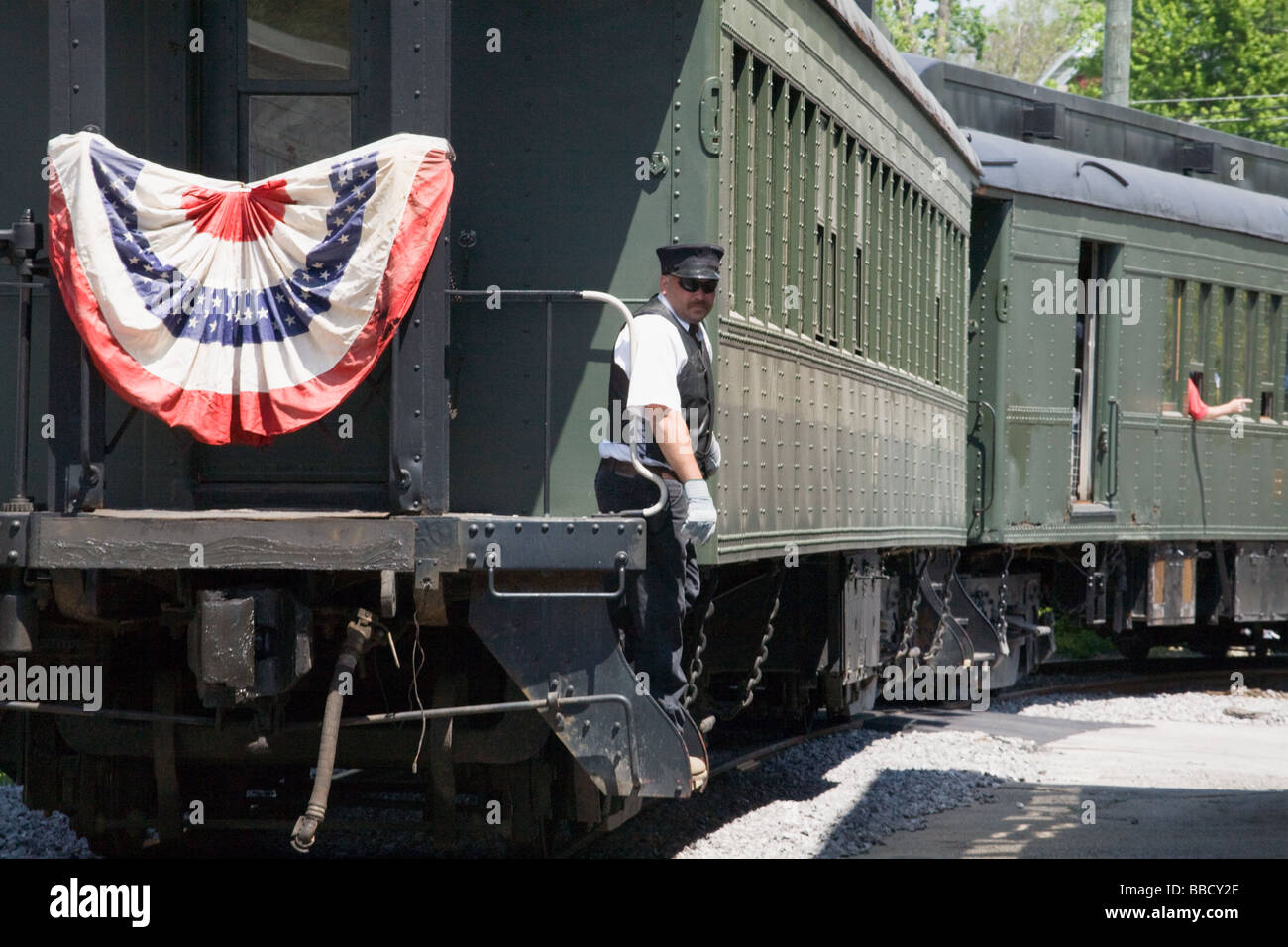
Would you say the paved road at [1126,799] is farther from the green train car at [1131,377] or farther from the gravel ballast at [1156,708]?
the green train car at [1131,377]

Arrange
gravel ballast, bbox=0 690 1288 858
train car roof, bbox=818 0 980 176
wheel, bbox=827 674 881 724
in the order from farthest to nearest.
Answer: wheel, bbox=827 674 881 724
train car roof, bbox=818 0 980 176
gravel ballast, bbox=0 690 1288 858

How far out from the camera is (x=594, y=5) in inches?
248

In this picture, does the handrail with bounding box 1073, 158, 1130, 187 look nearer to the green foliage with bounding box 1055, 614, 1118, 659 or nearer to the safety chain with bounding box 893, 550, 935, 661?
the safety chain with bounding box 893, 550, 935, 661

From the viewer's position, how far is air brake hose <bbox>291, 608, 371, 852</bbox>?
5.49m

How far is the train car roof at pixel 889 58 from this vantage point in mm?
8133

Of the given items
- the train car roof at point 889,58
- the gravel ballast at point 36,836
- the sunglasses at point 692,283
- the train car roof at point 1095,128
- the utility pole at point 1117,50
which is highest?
the utility pole at point 1117,50

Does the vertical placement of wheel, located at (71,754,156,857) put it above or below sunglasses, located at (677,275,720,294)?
below

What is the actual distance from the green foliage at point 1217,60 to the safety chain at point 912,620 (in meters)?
24.0

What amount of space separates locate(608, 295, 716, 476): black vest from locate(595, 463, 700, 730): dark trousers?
0.15m

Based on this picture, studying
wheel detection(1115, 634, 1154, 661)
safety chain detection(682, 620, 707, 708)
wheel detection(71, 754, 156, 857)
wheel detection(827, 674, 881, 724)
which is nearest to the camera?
wheel detection(71, 754, 156, 857)

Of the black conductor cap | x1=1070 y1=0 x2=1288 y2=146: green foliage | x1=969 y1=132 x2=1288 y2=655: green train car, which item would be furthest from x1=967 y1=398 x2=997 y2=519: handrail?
x1=1070 y1=0 x2=1288 y2=146: green foliage

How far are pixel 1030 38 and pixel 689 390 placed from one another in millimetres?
42772

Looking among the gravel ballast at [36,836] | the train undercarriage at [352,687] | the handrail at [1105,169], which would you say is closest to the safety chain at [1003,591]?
the handrail at [1105,169]
